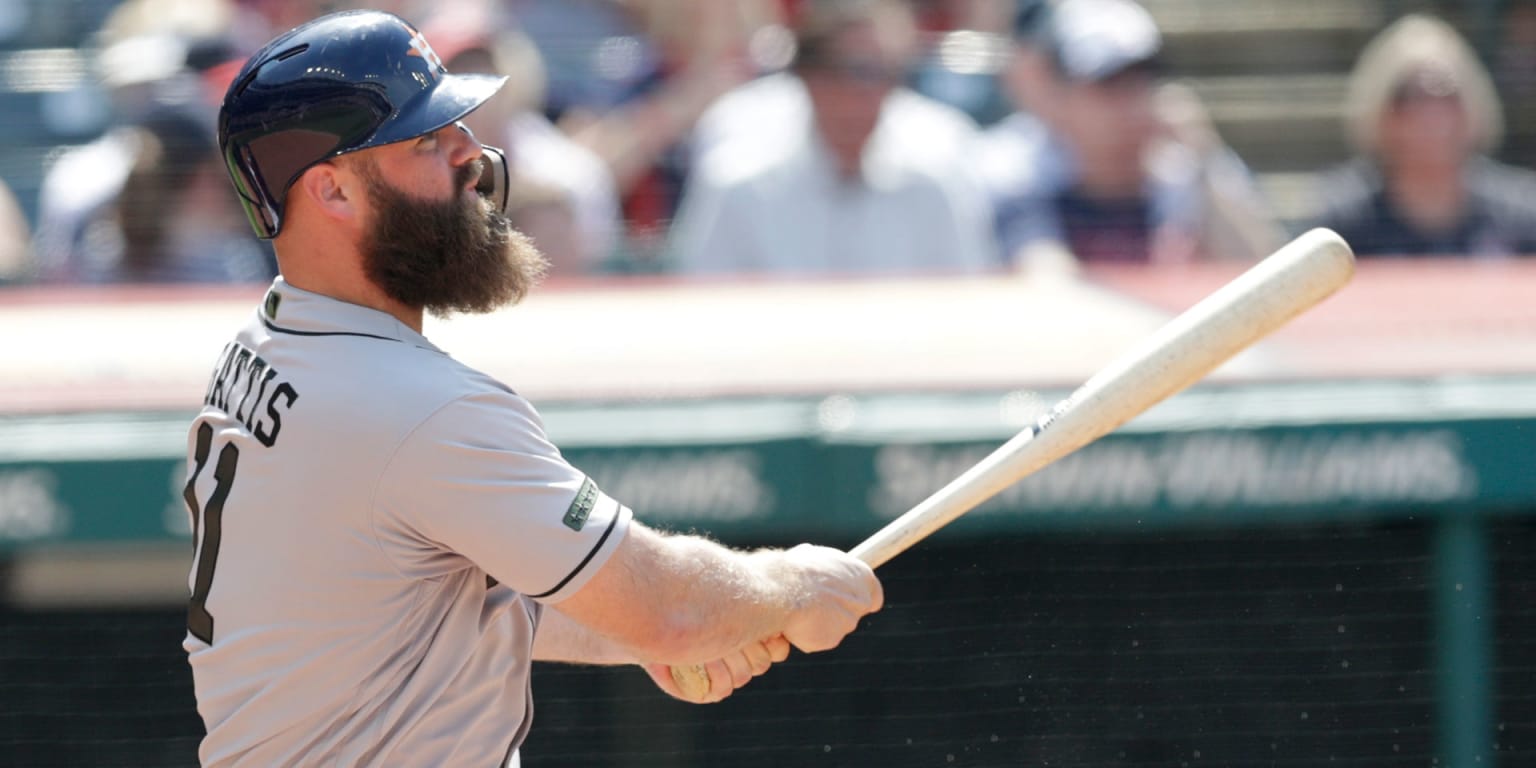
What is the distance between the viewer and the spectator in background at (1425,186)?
15.9 ft

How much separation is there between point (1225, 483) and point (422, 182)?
6.01 feet

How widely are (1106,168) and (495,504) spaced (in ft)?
10.9

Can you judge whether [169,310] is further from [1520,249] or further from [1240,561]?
[1520,249]

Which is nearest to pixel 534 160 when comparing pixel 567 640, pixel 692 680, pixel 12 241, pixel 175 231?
pixel 175 231

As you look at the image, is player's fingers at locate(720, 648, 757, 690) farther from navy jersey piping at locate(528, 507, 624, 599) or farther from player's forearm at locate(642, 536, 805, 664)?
navy jersey piping at locate(528, 507, 624, 599)

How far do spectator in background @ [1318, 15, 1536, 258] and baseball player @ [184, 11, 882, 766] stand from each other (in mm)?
3341

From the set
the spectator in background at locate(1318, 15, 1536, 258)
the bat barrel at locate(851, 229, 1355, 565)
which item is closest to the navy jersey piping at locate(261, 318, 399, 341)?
the bat barrel at locate(851, 229, 1355, 565)

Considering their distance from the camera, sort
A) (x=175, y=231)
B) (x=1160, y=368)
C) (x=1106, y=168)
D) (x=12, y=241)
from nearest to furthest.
A: (x=1160, y=368), (x=175, y=231), (x=12, y=241), (x=1106, y=168)

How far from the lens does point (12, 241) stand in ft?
15.3

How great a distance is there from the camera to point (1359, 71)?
572 cm

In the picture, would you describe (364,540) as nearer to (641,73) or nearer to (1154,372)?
(1154,372)

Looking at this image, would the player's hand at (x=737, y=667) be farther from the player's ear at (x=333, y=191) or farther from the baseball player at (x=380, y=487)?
the player's ear at (x=333, y=191)

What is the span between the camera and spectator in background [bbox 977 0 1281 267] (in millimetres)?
4777

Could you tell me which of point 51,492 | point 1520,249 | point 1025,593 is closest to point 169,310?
point 51,492
